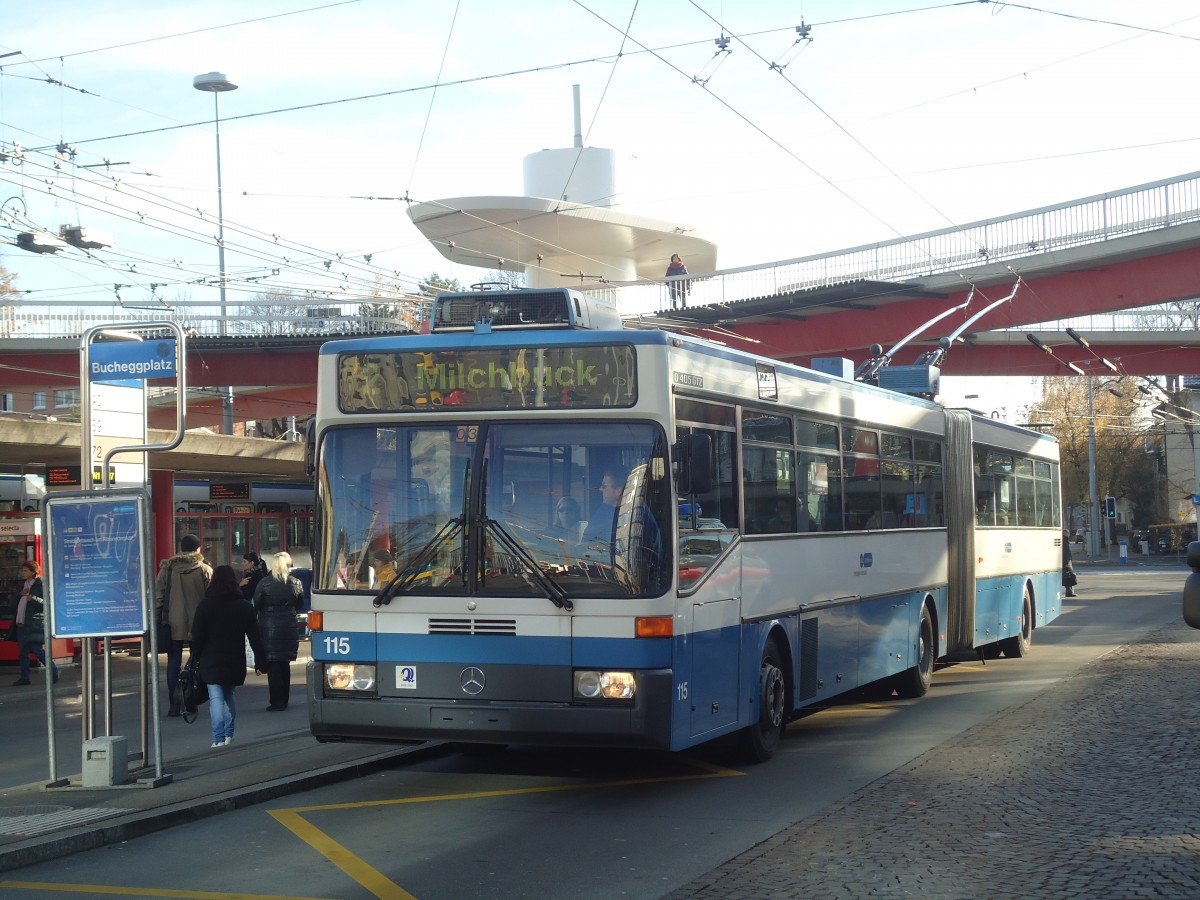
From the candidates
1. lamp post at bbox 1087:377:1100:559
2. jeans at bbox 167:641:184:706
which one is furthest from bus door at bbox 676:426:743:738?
lamp post at bbox 1087:377:1100:559

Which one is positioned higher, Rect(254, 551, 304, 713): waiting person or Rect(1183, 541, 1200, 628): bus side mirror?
Rect(1183, 541, 1200, 628): bus side mirror

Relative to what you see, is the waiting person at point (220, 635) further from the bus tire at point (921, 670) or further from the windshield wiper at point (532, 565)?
the bus tire at point (921, 670)

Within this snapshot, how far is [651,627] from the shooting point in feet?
28.9

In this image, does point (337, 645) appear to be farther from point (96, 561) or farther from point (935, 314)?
point (935, 314)

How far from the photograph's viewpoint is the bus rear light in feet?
28.9

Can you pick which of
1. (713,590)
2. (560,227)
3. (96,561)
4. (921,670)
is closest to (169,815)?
(96,561)

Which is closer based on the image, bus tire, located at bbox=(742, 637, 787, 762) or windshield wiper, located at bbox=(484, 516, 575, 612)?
windshield wiper, located at bbox=(484, 516, 575, 612)

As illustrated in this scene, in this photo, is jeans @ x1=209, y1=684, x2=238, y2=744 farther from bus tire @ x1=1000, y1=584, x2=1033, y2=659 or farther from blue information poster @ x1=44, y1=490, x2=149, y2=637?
bus tire @ x1=1000, y1=584, x2=1033, y2=659

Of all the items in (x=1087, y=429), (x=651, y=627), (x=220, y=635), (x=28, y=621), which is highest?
(x=1087, y=429)

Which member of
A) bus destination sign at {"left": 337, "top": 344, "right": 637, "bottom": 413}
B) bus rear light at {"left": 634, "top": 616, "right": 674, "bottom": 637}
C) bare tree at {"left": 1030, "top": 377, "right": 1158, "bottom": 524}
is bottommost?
bus rear light at {"left": 634, "top": 616, "right": 674, "bottom": 637}

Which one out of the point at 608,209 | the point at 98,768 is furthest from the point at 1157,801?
the point at 608,209

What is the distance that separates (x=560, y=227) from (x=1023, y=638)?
26562 millimetres

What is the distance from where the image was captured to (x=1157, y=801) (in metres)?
8.98

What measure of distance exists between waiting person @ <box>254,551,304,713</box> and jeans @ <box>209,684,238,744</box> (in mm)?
2461
